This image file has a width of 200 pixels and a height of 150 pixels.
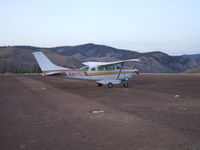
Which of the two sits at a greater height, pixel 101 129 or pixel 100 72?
pixel 100 72

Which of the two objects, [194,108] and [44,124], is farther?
[194,108]

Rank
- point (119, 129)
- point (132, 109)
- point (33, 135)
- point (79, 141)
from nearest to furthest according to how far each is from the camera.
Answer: point (79, 141) → point (33, 135) → point (119, 129) → point (132, 109)

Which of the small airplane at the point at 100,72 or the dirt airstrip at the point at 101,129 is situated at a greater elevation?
the small airplane at the point at 100,72

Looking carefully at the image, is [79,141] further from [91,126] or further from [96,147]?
[91,126]

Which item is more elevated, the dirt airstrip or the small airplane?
the small airplane

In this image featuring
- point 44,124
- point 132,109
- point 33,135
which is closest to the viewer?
point 33,135

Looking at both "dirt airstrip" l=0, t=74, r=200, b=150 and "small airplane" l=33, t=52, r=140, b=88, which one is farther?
"small airplane" l=33, t=52, r=140, b=88

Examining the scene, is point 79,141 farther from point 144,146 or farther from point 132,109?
point 132,109

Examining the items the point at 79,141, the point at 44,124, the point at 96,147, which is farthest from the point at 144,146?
the point at 44,124

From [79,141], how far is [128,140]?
3.90 ft

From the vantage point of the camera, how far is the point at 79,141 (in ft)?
17.6

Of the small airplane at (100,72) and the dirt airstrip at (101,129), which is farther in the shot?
the small airplane at (100,72)

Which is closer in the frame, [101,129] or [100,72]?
[101,129]

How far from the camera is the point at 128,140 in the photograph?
17.7 ft
